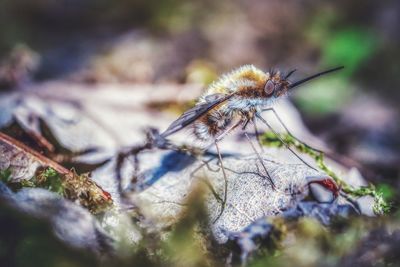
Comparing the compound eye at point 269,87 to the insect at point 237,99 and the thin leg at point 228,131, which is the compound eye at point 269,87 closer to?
the insect at point 237,99

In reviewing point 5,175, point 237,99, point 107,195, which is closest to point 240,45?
point 237,99

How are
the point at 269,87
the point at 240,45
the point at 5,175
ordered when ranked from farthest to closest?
the point at 240,45, the point at 269,87, the point at 5,175

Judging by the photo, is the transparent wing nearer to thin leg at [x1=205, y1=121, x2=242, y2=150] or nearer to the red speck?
thin leg at [x1=205, y1=121, x2=242, y2=150]

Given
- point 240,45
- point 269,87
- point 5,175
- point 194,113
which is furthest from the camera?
point 240,45

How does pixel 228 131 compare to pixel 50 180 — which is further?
pixel 228 131

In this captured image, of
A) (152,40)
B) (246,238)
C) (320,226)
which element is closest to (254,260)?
(246,238)

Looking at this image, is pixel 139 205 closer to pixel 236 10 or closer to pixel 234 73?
pixel 234 73

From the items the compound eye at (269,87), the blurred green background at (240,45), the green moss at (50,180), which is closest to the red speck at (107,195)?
the green moss at (50,180)

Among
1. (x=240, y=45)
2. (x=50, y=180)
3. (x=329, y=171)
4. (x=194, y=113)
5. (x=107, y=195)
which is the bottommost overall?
(x=107, y=195)

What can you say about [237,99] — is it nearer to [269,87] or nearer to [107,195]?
[269,87]
